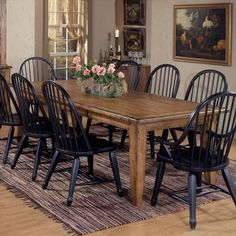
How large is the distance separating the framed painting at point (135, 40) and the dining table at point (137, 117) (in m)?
3.75

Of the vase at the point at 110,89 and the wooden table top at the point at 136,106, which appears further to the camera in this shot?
the vase at the point at 110,89

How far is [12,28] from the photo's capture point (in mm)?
7105

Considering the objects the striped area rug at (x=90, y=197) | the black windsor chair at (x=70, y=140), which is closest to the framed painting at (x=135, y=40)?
the striped area rug at (x=90, y=197)

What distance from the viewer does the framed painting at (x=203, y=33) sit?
6.36 meters

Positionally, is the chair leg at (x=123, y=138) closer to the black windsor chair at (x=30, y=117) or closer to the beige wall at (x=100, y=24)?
the black windsor chair at (x=30, y=117)

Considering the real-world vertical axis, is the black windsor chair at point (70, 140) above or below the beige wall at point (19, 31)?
below

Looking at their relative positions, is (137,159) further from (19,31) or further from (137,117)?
(19,31)

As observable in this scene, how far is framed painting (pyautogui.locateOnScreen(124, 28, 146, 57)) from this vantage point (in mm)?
8320

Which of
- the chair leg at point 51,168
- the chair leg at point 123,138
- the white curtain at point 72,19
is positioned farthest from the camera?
the white curtain at point 72,19

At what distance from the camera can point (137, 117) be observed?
3.89m

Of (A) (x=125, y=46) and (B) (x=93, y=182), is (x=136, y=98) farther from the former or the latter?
(A) (x=125, y=46)

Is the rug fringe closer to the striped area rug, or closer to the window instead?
the striped area rug

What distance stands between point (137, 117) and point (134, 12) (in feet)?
15.8

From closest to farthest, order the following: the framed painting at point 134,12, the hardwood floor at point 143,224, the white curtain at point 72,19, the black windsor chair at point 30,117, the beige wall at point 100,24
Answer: the hardwood floor at point 143,224 → the black windsor chair at point 30,117 → the framed painting at point 134,12 → the white curtain at point 72,19 → the beige wall at point 100,24
